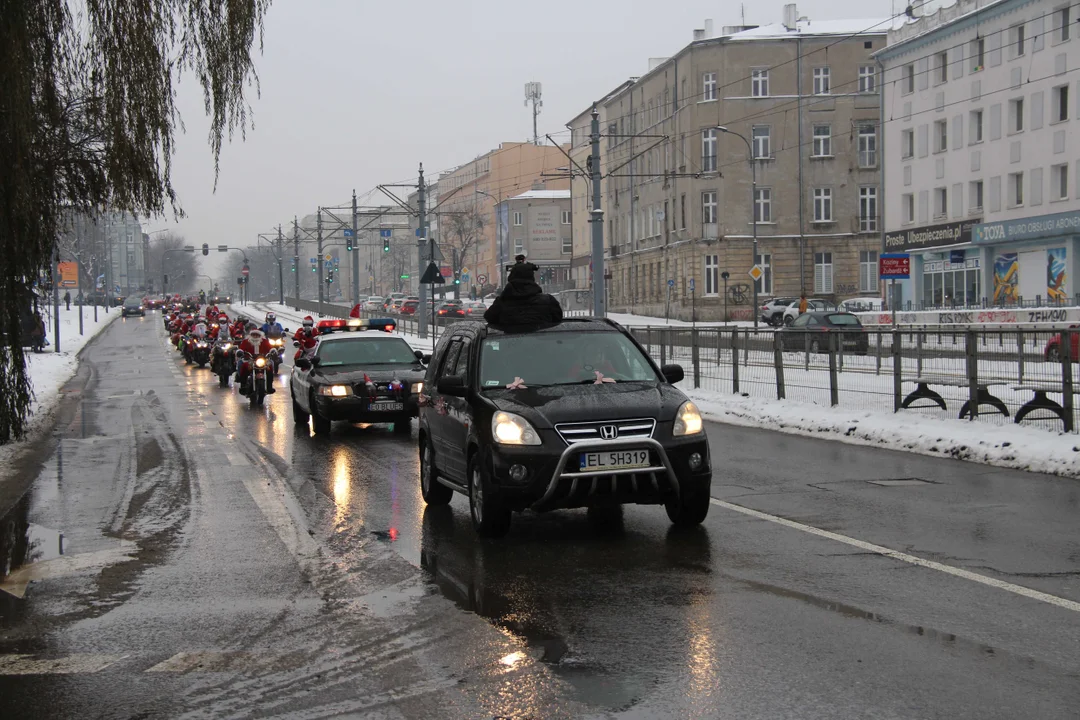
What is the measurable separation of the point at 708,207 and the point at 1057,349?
59.0m

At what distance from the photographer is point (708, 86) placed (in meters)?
72.1

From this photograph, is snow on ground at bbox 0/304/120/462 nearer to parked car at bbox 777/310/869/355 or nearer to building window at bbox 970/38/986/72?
parked car at bbox 777/310/869/355

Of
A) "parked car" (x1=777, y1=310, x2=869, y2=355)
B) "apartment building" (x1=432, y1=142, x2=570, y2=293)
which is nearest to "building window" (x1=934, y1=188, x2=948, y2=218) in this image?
"parked car" (x1=777, y1=310, x2=869, y2=355)

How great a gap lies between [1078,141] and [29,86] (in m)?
43.4

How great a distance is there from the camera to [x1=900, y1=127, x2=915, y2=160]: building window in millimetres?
59344

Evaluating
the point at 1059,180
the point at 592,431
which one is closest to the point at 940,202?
the point at 1059,180

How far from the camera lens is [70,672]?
5891 millimetres

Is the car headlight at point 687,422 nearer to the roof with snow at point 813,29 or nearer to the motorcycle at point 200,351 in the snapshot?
the motorcycle at point 200,351

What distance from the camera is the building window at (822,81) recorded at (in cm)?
7188

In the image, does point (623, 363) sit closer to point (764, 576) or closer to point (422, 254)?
point (764, 576)

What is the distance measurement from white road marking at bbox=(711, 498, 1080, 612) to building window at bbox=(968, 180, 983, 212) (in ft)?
156

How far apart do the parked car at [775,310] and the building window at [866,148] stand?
1131 cm

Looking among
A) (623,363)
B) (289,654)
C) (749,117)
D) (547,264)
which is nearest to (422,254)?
(749,117)

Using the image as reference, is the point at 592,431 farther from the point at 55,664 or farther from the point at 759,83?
the point at 759,83
